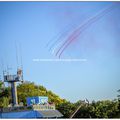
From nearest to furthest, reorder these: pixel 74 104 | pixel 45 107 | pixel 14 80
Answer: pixel 74 104
pixel 14 80
pixel 45 107

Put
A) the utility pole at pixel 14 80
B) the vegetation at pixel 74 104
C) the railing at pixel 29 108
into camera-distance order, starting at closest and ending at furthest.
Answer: the vegetation at pixel 74 104 → the utility pole at pixel 14 80 → the railing at pixel 29 108

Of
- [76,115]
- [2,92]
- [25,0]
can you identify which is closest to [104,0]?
[25,0]

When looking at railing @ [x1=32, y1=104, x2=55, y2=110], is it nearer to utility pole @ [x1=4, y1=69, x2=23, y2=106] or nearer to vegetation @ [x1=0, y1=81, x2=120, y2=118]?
vegetation @ [x1=0, y1=81, x2=120, y2=118]

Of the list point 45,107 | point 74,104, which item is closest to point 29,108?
point 45,107

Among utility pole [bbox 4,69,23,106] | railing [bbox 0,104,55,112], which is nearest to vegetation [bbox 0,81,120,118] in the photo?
utility pole [bbox 4,69,23,106]

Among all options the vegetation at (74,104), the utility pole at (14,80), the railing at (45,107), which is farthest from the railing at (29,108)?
the utility pole at (14,80)

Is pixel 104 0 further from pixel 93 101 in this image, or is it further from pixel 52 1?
pixel 93 101

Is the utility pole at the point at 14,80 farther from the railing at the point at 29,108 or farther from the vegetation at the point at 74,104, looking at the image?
the railing at the point at 29,108

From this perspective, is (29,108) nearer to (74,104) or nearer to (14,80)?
(14,80)
